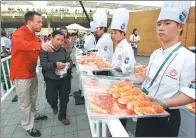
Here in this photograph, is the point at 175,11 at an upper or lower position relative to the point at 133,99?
upper

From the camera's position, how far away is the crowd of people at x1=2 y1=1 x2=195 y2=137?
3.07 feet

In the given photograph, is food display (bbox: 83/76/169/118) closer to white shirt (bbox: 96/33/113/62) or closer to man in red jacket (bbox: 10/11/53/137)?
man in red jacket (bbox: 10/11/53/137)

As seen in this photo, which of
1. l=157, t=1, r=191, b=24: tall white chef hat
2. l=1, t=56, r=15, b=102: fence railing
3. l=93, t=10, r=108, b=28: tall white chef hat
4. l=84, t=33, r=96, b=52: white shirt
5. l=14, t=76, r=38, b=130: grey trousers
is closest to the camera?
l=157, t=1, r=191, b=24: tall white chef hat

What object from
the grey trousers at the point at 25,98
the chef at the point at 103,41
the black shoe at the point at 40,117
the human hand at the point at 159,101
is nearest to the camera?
the human hand at the point at 159,101

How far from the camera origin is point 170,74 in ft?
3.33

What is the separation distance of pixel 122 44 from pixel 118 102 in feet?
3.26

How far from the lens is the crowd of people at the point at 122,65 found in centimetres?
94

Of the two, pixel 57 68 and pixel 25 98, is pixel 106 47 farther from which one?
pixel 25 98

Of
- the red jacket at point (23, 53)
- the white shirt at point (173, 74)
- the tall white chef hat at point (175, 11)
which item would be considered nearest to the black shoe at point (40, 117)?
the red jacket at point (23, 53)

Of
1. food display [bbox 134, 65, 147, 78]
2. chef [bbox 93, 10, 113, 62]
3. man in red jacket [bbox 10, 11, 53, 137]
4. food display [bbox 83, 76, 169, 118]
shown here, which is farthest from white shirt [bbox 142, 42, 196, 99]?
chef [bbox 93, 10, 113, 62]

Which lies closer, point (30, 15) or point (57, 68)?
point (30, 15)

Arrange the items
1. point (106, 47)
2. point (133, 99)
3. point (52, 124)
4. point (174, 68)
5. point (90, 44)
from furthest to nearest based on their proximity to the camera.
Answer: point (90, 44), point (106, 47), point (52, 124), point (133, 99), point (174, 68)

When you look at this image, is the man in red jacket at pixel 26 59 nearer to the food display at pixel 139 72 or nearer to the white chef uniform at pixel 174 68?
the food display at pixel 139 72

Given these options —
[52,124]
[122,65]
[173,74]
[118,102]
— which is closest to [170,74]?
[173,74]
